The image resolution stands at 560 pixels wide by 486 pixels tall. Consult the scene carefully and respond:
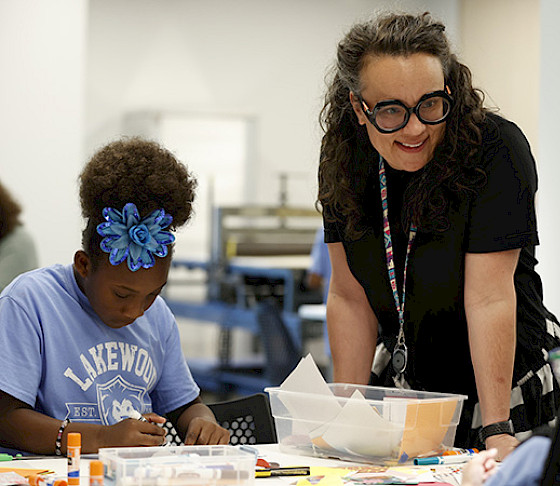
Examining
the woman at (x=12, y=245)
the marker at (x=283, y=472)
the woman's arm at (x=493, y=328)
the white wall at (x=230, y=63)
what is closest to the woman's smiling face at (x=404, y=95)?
the woman's arm at (x=493, y=328)

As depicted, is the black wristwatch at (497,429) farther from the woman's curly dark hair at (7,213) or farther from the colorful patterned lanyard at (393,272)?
the woman's curly dark hair at (7,213)

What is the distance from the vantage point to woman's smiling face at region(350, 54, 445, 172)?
4.67 feet

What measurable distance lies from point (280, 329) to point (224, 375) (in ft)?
4.32

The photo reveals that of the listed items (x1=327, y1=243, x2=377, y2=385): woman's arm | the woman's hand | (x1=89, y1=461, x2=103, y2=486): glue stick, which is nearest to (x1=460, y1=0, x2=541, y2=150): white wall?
(x1=327, y1=243, x2=377, y2=385): woman's arm

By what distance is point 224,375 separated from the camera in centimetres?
603

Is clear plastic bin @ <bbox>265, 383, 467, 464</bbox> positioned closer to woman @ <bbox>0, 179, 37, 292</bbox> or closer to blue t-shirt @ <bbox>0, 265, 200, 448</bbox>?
blue t-shirt @ <bbox>0, 265, 200, 448</bbox>

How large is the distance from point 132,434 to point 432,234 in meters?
0.62

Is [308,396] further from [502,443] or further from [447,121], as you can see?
[447,121]

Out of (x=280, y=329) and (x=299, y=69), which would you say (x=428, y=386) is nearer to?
(x=280, y=329)

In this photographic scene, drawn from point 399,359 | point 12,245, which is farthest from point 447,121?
point 12,245

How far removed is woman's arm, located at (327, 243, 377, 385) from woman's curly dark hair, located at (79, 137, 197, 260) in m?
0.31

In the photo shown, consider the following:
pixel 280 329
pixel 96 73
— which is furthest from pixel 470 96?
pixel 96 73

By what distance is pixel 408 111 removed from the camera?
142 cm

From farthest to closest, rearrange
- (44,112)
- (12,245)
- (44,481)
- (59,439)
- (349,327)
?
(44,112), (12,245), (349,327), (59,439), (44,481)
